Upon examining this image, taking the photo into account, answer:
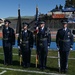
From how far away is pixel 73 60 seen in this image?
12.7 metres

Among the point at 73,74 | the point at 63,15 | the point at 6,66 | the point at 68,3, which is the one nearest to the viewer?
the point at 73,74

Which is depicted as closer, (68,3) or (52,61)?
(52,61)

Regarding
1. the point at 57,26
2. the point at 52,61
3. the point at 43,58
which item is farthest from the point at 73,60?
the point at 57,26

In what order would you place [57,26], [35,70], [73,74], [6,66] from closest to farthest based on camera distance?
[73,74]
[35,70]
[6,66]
[57,26]

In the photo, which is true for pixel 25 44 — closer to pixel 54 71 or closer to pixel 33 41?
pixel 33 41

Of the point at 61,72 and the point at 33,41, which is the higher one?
the point at 33,41

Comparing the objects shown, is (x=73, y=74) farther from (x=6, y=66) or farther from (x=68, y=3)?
(x=68, y=3)

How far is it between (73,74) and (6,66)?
117 inches

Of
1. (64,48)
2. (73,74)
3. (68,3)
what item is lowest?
(73,74)

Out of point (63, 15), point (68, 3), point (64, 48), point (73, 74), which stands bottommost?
point (73, 74)

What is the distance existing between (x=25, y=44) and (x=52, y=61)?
7.88 ft

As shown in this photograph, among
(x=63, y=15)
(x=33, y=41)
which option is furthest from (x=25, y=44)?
(x=63, y=15)

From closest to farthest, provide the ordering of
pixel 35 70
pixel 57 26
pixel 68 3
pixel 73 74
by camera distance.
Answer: pixel 73 74 → pixel 35 70 → pixel 57 26 → pixel 68 3

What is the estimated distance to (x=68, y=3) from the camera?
86.2 meters
